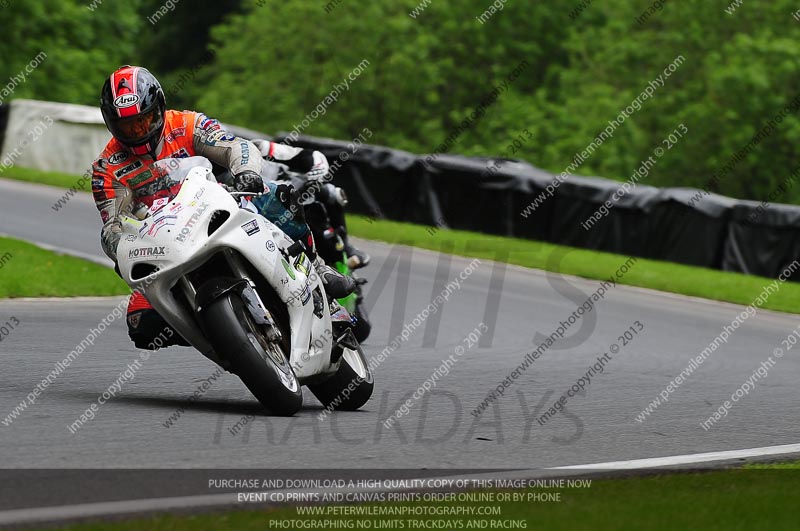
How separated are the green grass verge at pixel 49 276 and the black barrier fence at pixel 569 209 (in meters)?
9.55

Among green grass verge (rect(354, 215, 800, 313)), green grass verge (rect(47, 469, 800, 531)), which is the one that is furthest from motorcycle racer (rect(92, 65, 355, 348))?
green grass verge (rect(354, 215, 800, 313))

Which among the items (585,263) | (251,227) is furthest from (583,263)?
Answer: (251,227)

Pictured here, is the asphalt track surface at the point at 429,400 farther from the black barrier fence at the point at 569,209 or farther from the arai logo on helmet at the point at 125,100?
the black barrier fence at the point at 569,209

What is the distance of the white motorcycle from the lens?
6.31 metres

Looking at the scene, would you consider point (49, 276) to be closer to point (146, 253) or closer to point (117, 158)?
point (117, 158)

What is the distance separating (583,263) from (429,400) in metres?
12.0

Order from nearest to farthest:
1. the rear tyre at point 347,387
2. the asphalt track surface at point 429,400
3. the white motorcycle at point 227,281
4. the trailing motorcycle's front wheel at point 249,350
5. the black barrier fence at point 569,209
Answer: the asphalt track surface at point 429,400 < the trailing motorcycle's front wheel at point 249,350 < the white motorcycle at point 227,281 < the rear tyre at point 347,387 < the black barrier fence at point 569,209

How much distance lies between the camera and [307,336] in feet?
22.1

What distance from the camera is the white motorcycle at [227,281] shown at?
631cm

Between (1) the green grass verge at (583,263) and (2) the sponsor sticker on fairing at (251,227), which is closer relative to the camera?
(2) the sponsor sticker on fairing at (251,227)

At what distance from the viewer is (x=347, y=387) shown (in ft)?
24.1

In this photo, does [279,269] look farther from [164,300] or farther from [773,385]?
[773,385]

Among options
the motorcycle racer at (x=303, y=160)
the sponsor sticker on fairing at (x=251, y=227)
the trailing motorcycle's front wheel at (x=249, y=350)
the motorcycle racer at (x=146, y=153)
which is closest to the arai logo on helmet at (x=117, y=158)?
the motorcycle racer at (x=146, y=153)

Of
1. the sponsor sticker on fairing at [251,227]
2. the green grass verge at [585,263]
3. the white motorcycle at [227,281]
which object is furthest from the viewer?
the green grass verge at [585,263]
